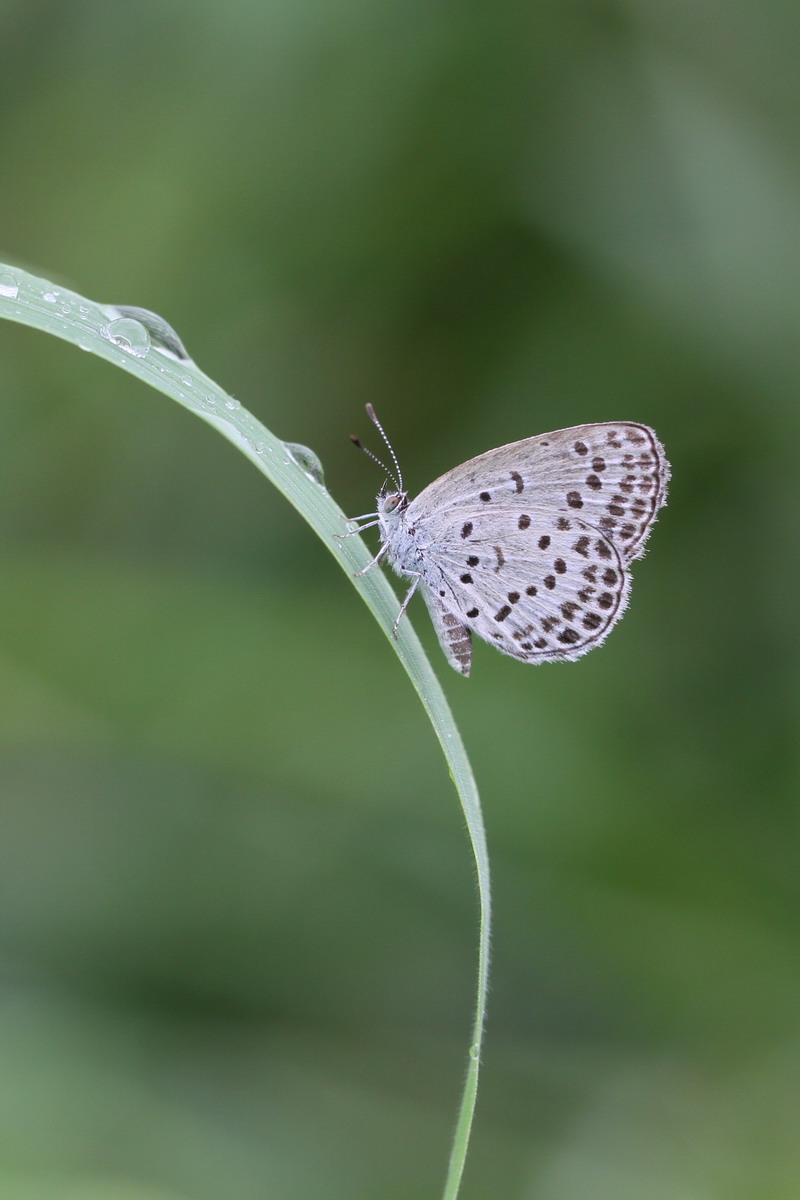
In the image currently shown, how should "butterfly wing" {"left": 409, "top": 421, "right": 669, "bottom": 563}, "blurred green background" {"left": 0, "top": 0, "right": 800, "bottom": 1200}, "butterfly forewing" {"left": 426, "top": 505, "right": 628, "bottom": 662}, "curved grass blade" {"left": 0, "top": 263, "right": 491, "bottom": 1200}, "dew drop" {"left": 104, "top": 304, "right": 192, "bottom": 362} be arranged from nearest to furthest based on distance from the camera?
"curved grass blade" {"left": 0, "top": 263, "right": 491, "bottom": 1200} < "dew drop" {"left": 104, "top": 304, "right": 192, "bottom": 362} < "butterfly wing" {"left": 409, "top": 421, "right": 669, "bottom": 563} < "butterfly forewing" {"left": 426, "top": 505, "right": 628, "bottom": 662} < "blurred green background" {"left": 0, "top": 0, "right": 800, "bottom": 1200}

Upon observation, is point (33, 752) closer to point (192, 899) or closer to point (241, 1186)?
point (192, 899)

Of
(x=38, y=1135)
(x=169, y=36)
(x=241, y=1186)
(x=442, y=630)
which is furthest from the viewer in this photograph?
(x=169, y=36)

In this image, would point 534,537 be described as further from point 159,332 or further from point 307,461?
point 159,332

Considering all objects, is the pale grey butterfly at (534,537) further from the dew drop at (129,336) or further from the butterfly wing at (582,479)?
the dew drop at (129,336)

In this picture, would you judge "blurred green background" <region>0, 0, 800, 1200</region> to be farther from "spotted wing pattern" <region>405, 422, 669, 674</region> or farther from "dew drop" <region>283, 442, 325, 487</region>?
"dew drop" <region>283, 442, 325, 487</region>

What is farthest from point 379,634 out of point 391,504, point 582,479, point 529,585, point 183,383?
point 183,383

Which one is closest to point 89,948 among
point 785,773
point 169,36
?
point 785,773

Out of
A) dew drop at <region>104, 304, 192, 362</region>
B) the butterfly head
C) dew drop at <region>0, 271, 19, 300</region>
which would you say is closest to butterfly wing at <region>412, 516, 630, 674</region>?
the butterfly head
